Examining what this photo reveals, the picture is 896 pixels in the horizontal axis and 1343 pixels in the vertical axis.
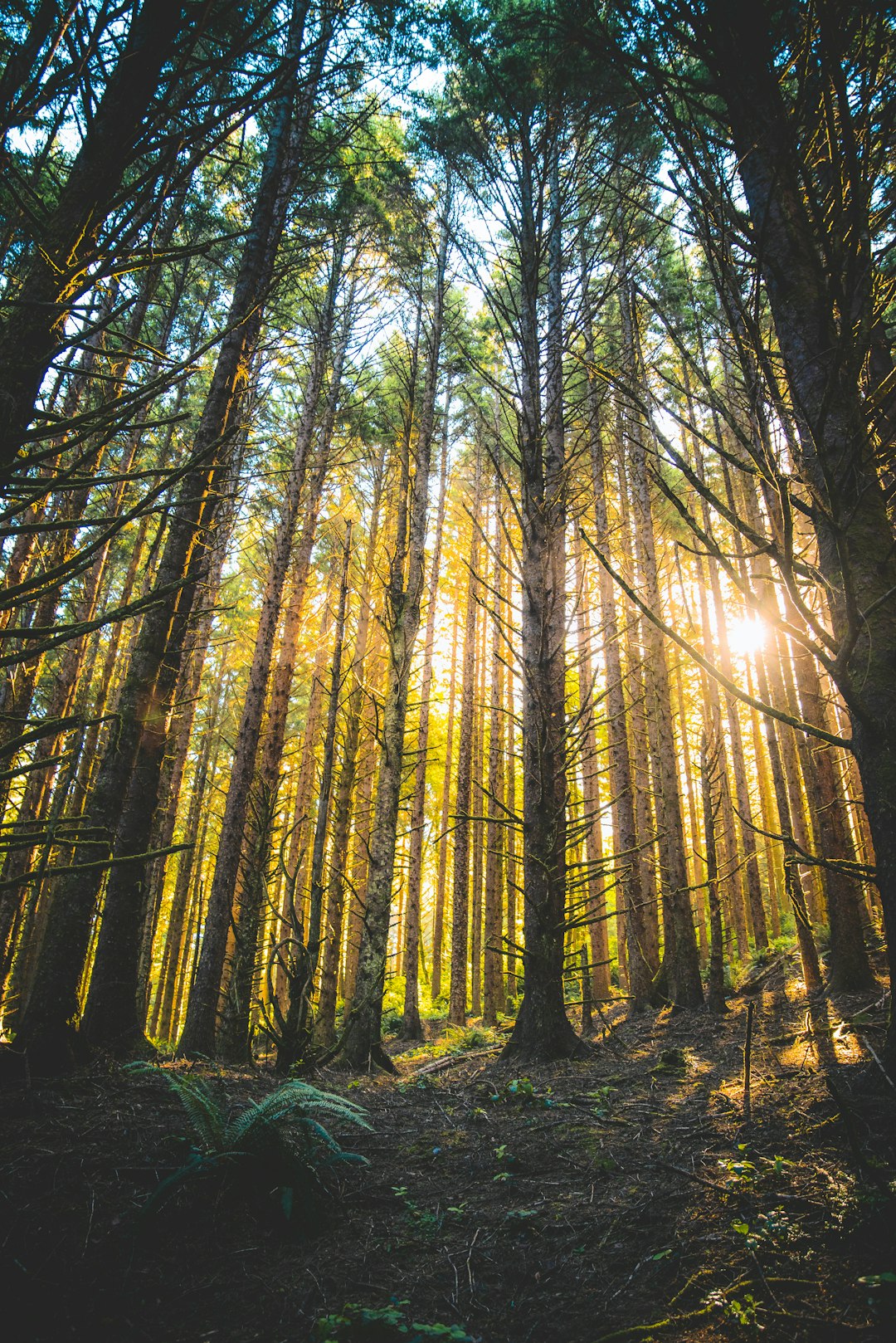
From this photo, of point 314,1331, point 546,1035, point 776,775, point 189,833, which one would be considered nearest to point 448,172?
point 776,775

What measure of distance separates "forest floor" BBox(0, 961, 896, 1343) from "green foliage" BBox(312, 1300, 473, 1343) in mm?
11

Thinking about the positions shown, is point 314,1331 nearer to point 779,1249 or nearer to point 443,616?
point 779,1249

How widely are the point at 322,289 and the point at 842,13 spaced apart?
37.0 feet

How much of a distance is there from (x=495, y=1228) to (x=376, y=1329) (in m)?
0.72

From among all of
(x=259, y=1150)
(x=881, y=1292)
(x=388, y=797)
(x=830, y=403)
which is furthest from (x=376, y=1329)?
(x=388, y=797)

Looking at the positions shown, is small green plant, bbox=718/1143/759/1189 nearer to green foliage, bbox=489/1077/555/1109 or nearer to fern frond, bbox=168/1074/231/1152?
green foliage, bbox=489/1077/555/1109

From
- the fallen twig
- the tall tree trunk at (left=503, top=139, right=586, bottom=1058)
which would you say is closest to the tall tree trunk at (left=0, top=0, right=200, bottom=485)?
the tall tree trunk at (left=503, top=139, right=586, bottom=1058)

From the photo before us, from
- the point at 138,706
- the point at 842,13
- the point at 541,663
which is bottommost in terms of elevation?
the point at 138,706

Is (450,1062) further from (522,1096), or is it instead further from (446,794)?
(446,794)

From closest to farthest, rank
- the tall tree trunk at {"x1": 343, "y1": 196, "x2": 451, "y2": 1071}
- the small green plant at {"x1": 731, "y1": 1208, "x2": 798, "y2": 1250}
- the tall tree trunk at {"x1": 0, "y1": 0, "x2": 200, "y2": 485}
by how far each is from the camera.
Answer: the tall tree trunk at {"x1": 0, "y1": 0, "x2": 200, "y2": 485} → the small green plant at {"x1": 731, "y1": 1208, "x2": 798, "y2": 1250} → the tall tree trunk at {"x1": 343, "y1": 196, "x2": 451, "y2": 1071}

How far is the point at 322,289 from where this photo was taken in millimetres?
11070

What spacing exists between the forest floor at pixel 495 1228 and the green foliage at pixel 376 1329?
1cm

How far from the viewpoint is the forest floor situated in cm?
155

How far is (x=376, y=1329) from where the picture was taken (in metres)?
1.59
